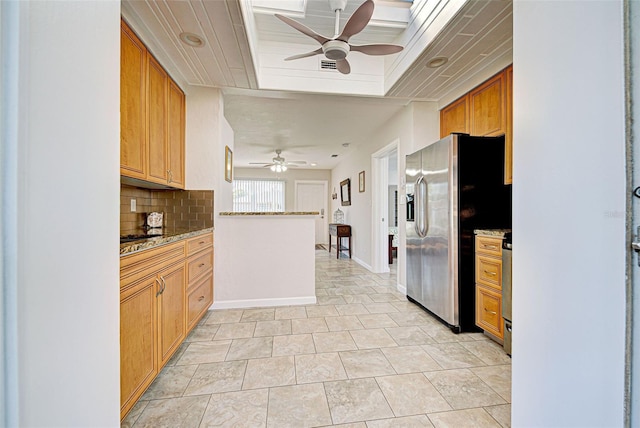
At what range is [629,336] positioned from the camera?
76cm

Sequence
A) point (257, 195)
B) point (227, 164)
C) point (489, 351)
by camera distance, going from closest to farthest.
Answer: point (489, 351), point (227, 164), point (257, 195)

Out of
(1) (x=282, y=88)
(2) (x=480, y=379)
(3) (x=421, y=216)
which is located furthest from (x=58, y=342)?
(1) (x=282, y=88)

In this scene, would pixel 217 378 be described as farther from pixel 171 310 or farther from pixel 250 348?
pixel 171 310

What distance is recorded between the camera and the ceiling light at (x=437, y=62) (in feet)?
7.53

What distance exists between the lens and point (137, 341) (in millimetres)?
1396

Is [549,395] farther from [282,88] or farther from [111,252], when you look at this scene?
[282,88]

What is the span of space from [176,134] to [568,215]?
286cm

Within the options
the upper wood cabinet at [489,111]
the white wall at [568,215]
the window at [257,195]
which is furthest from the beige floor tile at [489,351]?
the window at [257,195]

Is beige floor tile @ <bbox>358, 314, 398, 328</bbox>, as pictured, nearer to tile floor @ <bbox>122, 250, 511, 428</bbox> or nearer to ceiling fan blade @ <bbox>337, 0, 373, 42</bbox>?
tile floor @ <bbox>122, 250, 511, 428</bbox>

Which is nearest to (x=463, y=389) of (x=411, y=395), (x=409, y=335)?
(x=411, y=395)

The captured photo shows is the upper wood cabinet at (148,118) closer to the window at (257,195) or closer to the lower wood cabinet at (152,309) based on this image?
the lower wood cabinet at (152,309)

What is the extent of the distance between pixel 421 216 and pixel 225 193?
86.3 inches

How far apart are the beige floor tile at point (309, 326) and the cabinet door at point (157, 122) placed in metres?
1.69

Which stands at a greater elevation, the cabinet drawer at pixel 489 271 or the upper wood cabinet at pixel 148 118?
the upper wood cabinet at pixel 148 118
